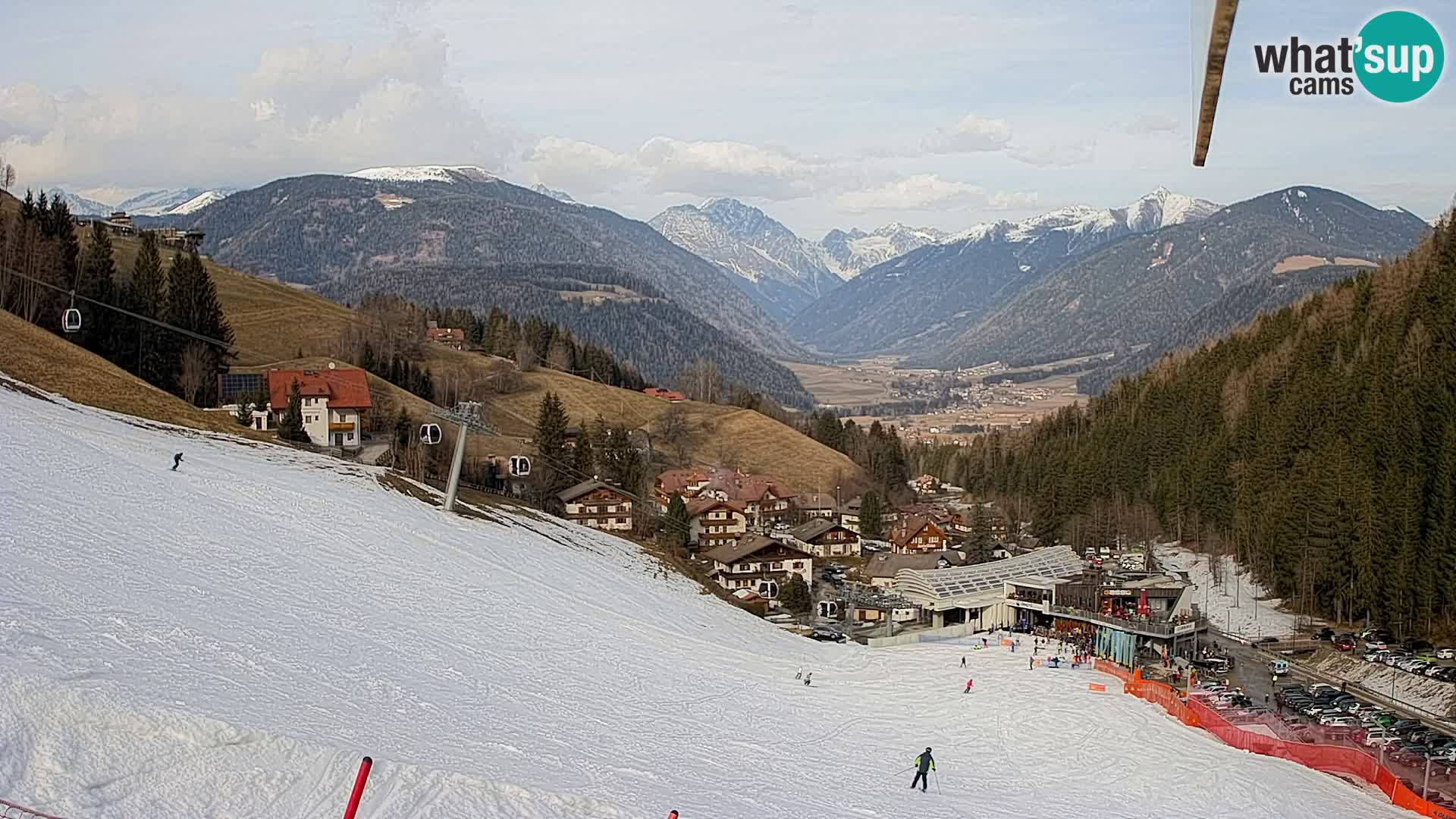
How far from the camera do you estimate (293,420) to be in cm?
6191

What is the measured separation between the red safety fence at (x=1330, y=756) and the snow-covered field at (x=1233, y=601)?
80.4ft

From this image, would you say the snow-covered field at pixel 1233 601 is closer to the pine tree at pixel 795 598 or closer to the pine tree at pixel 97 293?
the pine tree at pixel 795 598

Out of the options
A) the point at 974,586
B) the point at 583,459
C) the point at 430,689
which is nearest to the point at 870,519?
the point at 583,459

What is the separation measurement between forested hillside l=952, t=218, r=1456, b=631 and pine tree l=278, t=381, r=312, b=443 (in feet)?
168

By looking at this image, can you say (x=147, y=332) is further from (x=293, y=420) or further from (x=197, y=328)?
(x=293, y=420)

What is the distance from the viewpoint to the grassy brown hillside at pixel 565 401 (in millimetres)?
110188

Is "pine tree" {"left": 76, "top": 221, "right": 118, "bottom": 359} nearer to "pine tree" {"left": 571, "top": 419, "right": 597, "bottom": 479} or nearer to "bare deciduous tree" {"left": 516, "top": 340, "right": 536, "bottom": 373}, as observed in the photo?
"pine tree" {"left": 571, "top": 419, "right": 597, "bottom": 479}

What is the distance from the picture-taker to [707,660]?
34.5 m

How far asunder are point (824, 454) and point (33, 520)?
93847 millimetres

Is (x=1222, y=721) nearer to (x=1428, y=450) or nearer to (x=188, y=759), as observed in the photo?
(x=188, y=759)

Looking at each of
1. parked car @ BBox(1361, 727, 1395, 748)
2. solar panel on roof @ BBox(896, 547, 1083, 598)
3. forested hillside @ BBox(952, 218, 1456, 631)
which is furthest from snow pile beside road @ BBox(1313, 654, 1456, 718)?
solar panel on roof @ BBox(896, 547, 1083, 598)

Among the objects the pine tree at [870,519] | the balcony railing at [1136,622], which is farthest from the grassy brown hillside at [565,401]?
the balcony railing at [1136,622]

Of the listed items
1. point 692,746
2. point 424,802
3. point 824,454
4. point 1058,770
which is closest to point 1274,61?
point 424,802

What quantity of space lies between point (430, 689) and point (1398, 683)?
120ft
